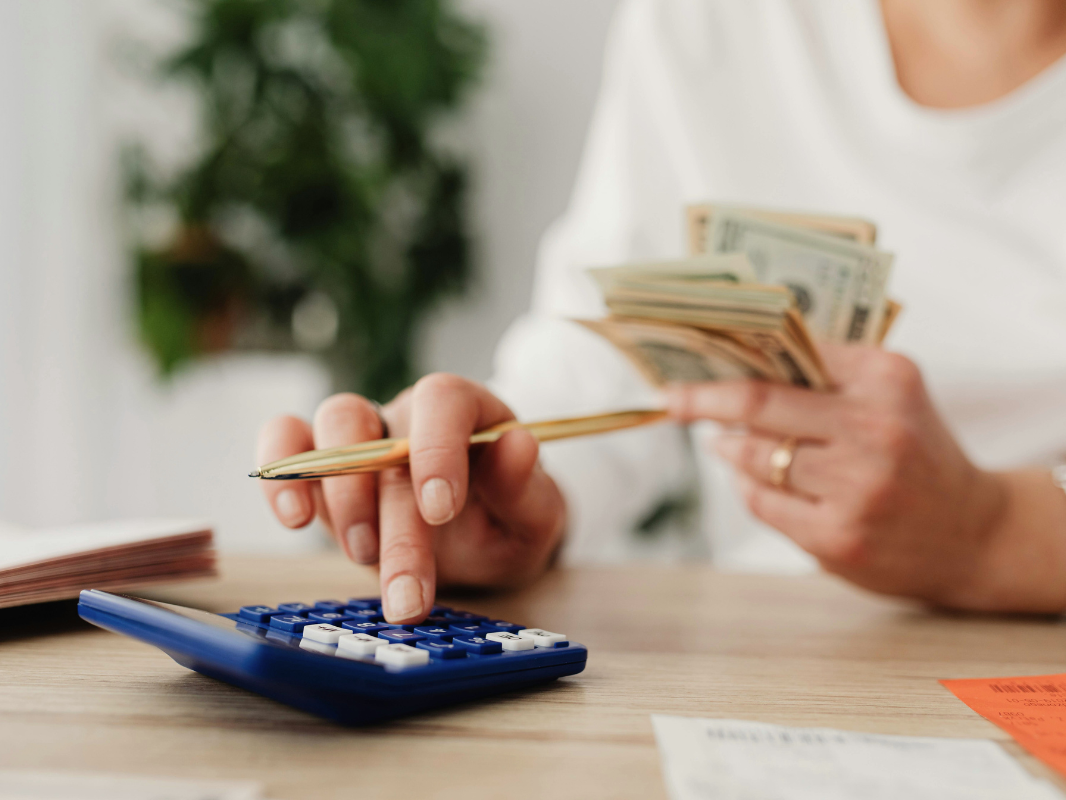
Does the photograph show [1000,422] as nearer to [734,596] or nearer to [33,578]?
[734,596]

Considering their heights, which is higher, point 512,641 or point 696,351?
point 696,351

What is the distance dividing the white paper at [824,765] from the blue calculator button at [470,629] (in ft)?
0.32

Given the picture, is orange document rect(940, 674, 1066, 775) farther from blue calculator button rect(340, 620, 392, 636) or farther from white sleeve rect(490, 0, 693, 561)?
white sleeve rect(490, 0, 693, 561)

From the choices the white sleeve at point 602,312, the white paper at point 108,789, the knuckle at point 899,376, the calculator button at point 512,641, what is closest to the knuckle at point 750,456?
the knuckle at point 899,376

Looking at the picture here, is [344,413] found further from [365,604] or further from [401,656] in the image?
[401,656]

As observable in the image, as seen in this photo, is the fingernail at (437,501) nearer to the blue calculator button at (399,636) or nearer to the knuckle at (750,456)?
the blue calculator button at (399,636)

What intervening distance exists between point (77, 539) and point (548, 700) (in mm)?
373

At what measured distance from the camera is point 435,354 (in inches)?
108

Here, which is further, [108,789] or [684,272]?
[684,272]

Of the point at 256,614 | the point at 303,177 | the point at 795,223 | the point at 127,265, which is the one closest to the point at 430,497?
the point at 256,614

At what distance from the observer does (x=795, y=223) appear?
2.23ft

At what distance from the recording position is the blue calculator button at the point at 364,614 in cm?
40

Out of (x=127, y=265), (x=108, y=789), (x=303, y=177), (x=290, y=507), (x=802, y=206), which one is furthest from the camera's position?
(x=127, y=265)

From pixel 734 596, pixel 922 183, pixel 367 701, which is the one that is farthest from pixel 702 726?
pixel 922 183
